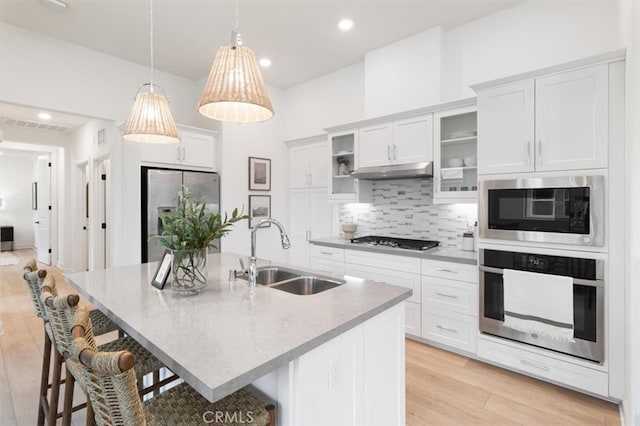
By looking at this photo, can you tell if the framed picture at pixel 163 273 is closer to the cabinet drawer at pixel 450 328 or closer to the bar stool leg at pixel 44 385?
the bar stool leg at pixel 44 385

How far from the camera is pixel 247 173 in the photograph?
467 cm

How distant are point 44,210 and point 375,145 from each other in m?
7.86

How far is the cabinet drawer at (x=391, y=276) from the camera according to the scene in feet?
10.1

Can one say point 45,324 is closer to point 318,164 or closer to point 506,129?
point 506,129

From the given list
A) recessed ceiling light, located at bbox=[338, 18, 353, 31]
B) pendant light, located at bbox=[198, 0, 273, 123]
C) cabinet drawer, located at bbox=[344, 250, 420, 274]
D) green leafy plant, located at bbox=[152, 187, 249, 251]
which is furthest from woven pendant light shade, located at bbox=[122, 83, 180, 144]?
cabinet drawer, located at bbox=[344, 250, 420, 274]

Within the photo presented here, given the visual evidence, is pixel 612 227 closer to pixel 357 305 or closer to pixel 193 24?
pixel 357 305

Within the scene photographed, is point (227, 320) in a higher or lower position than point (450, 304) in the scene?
higher

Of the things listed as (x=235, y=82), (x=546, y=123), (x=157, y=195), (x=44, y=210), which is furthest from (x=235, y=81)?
(x=44, y=210)

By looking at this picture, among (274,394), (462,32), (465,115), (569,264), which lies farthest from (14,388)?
(462,32)

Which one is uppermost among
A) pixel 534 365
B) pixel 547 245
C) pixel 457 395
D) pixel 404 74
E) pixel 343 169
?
pixel 404 74

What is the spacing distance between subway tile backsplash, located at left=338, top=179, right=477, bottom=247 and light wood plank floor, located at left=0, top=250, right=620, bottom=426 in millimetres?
1226

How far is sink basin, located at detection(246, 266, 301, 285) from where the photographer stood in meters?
2.23

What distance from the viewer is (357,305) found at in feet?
4.82

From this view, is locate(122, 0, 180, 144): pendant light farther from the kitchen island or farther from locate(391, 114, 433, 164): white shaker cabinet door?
locate(391, 114, 433, 164): white shaker cabinet door
